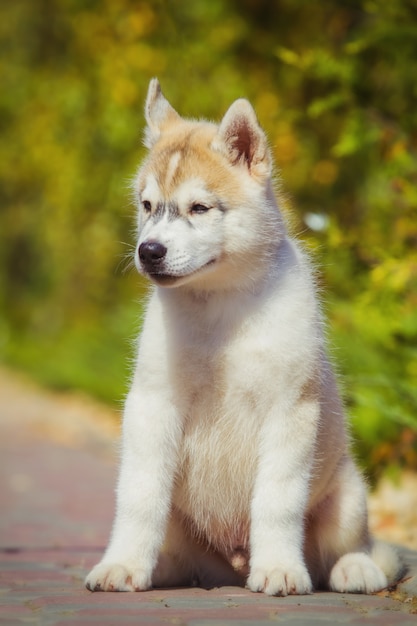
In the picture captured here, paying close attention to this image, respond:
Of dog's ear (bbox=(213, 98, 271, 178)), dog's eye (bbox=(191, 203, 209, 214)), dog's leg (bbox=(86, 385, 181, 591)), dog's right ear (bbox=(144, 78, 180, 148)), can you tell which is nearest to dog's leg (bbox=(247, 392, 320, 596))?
dog's leg (bbox=(86, 385, 181, 591))

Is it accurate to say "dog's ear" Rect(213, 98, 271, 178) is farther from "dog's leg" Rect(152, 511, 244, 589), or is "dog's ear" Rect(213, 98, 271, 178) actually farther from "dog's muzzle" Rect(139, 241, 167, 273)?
"dog's leg" Rect(152, 511, 244, 589)

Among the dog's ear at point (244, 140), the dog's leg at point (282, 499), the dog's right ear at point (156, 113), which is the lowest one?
the dog's leg at point (282, 499)

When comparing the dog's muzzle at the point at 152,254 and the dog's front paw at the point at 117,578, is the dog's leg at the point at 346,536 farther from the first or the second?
the dog's muzzle at the point at 152,254

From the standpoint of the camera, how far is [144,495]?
3.90m

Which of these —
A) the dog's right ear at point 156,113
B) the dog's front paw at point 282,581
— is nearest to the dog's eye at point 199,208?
the dog's right ear at point 156,113

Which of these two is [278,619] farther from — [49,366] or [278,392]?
[49,366]

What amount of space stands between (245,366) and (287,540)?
0.66 metres

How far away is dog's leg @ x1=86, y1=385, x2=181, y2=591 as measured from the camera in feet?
12.7

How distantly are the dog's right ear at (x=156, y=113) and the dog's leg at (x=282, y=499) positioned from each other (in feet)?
4.62

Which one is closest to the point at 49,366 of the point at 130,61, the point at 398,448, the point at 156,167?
the point at 130,61

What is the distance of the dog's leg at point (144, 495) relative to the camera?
153 inches

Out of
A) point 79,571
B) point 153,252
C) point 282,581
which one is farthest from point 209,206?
point 79,571

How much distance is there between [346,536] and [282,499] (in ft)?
1.70

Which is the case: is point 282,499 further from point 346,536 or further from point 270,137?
point 270,137
